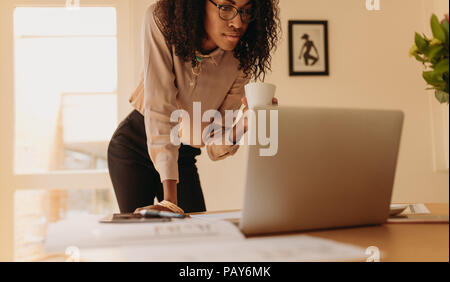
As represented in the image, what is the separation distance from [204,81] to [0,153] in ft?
5.88

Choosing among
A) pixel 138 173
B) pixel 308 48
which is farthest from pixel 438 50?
pixel 308 48

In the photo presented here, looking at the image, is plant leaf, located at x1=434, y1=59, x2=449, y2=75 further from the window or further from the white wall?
the window

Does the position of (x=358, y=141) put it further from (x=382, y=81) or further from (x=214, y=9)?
(x=382, y=81)

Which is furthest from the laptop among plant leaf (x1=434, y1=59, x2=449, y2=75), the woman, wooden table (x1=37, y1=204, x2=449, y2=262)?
the woman

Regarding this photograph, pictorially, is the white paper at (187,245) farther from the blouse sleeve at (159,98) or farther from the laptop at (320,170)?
the blouse sleeve at (159,98)

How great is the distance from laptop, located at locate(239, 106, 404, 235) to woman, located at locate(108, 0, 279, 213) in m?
0.55

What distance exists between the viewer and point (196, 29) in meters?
1.22

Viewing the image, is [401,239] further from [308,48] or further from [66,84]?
[66,84]

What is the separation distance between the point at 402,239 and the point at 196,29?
0.91 m

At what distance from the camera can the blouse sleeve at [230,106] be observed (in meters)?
1.38

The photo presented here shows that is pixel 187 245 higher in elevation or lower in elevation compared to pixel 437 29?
lower

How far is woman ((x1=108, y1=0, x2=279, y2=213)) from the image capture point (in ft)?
3.67
